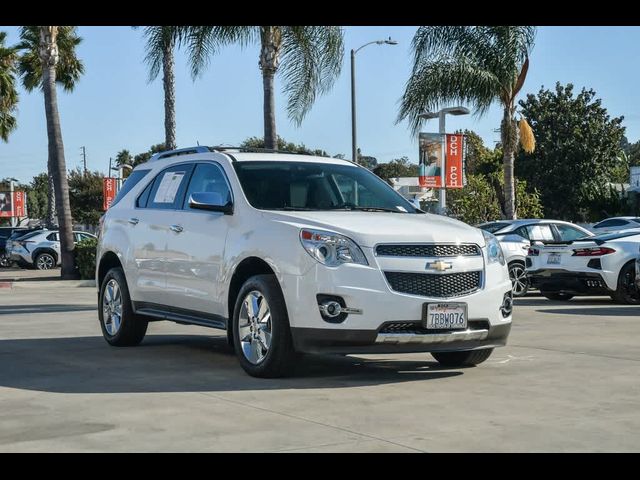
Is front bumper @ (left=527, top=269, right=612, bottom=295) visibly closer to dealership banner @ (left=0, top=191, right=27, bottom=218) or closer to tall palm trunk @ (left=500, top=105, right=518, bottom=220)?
tall palm trunk @ (left=500, top=105, right=518, bottom=220)

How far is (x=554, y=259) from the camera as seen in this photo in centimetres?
1786

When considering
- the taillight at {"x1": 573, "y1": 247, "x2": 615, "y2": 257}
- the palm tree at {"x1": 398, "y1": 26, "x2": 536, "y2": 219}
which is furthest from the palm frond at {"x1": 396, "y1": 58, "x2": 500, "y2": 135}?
the taillight at {"x1": 573, "y1": 247, "x2": 615, "y2": 257}

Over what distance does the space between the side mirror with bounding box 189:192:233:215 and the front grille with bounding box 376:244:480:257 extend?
1.67 metres

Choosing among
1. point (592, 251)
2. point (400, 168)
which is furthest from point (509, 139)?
point (400, 168)

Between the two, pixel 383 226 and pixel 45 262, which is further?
pixel 45 262

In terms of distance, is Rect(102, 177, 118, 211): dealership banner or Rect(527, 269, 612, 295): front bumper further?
Rect(102, 177, 118, 211): dealership banner

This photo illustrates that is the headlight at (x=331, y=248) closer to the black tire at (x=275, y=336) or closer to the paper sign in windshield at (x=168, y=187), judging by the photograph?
the black tire at (x=275, y=336)

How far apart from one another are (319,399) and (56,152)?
24.1 metres

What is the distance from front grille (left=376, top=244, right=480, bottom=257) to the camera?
8.52 meters

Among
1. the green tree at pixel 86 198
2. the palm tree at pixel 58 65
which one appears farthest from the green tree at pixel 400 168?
the palm tree at pixel 58 65

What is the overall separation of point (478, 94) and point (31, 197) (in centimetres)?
9293

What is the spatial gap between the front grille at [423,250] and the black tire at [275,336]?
0.92 m

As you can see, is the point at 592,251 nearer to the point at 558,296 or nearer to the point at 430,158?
the point at 558,296
